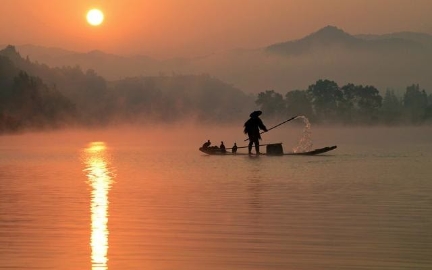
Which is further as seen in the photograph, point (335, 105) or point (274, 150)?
point (335, 105)

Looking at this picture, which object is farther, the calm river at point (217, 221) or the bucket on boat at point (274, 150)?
the bucket on boat at point (274, 150)

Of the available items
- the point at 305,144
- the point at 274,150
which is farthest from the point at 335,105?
the point at 274,150

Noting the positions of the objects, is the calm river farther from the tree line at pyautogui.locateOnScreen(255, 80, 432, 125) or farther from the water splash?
the tree line at pyautogui.locateOnScreen(255, 80, 432, 125)

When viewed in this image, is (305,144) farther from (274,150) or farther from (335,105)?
(335,105)

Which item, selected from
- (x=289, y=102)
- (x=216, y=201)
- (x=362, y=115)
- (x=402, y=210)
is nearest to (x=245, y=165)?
(x=216, y=201)

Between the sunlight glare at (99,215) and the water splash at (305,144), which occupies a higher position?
the water splash at (305,144)

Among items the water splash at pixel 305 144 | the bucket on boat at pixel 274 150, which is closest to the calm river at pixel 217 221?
the bucket on boat at pixel 274 150

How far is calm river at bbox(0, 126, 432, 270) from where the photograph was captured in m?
11.9

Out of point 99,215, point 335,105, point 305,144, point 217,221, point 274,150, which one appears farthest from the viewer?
point 335,105

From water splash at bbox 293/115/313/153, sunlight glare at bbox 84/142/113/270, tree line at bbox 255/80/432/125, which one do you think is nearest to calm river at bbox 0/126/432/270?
sunlight glare at bbox 84/142/113/270

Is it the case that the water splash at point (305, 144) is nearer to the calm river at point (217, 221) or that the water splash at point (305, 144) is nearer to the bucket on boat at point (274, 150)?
the bucket on boat at point (274, 150)

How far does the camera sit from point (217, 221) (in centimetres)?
1588

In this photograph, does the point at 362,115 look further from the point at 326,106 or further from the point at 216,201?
the point at 216,201

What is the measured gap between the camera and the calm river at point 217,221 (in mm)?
11852
